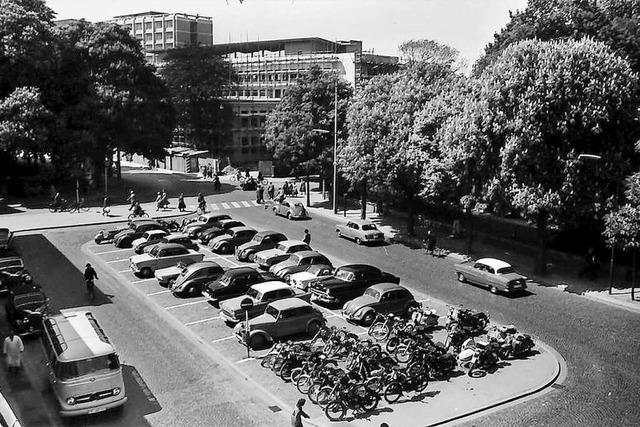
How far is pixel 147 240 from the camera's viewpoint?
40531 mm

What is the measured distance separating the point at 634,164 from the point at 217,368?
2575 centimetres

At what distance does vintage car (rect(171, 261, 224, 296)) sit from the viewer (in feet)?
105

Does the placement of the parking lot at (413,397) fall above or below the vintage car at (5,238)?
below

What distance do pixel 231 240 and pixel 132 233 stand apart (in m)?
7.28

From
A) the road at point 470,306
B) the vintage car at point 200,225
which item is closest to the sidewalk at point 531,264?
the road at point 470,306

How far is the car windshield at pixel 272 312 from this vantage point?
26122 mm

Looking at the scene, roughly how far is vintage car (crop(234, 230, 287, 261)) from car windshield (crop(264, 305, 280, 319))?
12.6m

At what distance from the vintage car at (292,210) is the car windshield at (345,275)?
20.7 meters

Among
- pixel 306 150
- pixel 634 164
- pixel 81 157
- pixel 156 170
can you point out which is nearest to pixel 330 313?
pixel 634 164

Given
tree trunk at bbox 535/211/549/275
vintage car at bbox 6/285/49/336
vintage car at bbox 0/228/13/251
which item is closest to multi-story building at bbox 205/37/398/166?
vintage car at bbox 0/228/13/251

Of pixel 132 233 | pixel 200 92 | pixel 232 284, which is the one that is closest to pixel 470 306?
pixel 232 284

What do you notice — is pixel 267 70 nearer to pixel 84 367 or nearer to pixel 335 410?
pixel 84 367

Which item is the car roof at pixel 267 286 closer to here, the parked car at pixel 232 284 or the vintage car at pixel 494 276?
the parked car at pixel 232 284

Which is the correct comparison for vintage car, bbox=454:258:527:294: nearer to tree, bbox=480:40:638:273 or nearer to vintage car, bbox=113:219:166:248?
tree, bbox=480:40:638:273
